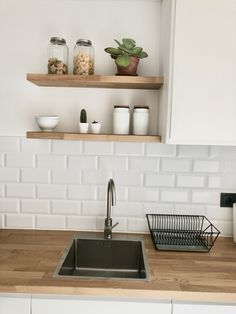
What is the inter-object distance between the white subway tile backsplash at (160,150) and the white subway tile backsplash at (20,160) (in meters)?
0.67

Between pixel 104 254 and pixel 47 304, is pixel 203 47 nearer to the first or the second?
pixel 104 254

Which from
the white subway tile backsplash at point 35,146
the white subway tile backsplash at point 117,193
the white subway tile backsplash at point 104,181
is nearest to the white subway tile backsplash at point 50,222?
the white subway tile backsplash at point 104,181

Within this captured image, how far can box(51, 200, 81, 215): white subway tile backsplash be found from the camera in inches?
68.3

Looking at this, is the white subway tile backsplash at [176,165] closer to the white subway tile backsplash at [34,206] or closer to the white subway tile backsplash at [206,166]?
the white subway tile backsplash at [206,166]

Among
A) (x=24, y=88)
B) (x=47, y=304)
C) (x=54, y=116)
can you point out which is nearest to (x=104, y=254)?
(x=47, y=304)

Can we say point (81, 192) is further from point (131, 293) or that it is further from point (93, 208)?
point (131, 293)

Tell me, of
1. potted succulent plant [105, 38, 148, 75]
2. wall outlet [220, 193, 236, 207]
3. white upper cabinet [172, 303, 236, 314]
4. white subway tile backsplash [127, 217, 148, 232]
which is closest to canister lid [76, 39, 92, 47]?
potted succulent plant [105, 38, 148, 75]

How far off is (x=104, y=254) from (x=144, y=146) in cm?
64

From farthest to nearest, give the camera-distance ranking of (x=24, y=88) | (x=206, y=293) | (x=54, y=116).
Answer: (x=24, y=88)
(x=54, y=116)
(x=206, y=293)

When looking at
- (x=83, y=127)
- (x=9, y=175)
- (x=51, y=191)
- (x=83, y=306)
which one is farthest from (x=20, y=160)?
(x=83, y=306)

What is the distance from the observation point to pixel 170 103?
1.37m

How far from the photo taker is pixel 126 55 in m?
1.46

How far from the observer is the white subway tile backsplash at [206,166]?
66.9 inches

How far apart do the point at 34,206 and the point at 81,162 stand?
0.38 m
